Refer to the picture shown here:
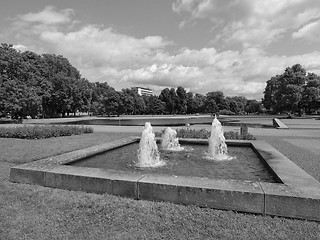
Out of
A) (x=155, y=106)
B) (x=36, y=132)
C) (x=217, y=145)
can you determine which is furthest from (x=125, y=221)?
(x=155, y=106)

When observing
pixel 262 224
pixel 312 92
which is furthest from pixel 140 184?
pixel 312 92

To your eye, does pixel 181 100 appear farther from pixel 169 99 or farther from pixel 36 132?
pixel 36 132

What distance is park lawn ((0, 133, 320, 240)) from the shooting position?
11.6 ft

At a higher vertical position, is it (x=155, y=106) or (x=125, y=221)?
(x=155, y=106)

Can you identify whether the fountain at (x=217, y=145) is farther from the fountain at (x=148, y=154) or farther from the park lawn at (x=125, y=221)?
the park lawn at (x=125, y=221)

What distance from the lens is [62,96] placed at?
58.8 meters

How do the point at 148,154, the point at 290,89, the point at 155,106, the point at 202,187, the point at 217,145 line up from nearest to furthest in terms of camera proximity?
the point at 202,187, the point at 148,154, the point at 217,145, the point at 290,89, the point at 155,106

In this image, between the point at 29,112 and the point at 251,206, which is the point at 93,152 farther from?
the point at 29,112

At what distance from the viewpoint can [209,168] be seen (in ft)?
23.9

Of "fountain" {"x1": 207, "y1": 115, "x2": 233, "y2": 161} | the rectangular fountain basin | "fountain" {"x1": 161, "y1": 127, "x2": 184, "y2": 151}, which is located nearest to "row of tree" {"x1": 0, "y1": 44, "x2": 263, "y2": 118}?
"fountain" {"x1": 161, "y1": 127, "x2": 184, "y2": 151}

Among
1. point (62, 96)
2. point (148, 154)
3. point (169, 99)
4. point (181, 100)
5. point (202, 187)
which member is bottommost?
point (148, 154)

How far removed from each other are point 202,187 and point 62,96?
198 feet

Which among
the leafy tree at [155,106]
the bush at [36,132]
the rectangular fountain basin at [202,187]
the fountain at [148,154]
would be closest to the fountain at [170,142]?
the fountain at [148,154]

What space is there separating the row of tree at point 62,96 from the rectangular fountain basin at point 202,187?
31.7 meters
